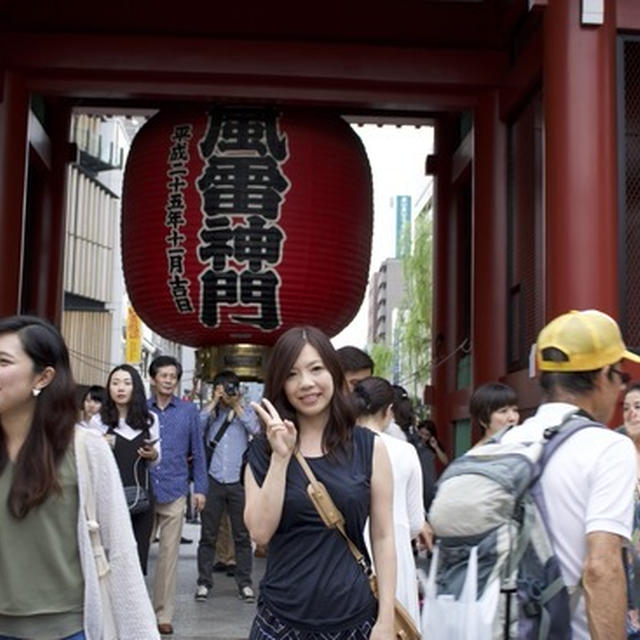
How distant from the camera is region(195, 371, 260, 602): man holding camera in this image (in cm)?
781

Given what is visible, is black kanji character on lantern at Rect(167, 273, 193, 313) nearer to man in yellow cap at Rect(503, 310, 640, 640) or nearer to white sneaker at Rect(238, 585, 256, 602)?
white sneaker at Rect(238, 585, 256, 602)

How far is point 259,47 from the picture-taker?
30.6 ft

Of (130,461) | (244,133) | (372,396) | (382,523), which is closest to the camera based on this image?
(382,523)

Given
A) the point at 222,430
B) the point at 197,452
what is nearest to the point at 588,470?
the point at 197,452

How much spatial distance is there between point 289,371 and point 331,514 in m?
0.42

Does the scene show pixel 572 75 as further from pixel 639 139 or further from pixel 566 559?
pixel 566 559

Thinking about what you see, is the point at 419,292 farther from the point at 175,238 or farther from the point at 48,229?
the point at 175,238

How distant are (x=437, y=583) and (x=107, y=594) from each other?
78cm

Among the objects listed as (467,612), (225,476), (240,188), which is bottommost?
(467,612)

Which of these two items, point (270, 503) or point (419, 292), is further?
point (419, 292)

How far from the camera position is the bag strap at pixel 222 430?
27.1 ft

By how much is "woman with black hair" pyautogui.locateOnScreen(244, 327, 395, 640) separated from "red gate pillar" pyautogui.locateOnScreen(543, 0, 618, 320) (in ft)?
14.0

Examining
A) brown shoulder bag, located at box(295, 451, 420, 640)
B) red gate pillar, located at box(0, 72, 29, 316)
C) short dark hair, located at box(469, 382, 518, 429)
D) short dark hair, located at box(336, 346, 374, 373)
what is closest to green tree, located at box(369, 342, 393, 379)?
red gate pillar, located at box(0, 72, 29, 316)

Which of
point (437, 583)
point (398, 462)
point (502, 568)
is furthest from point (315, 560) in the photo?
point (398, 462)
